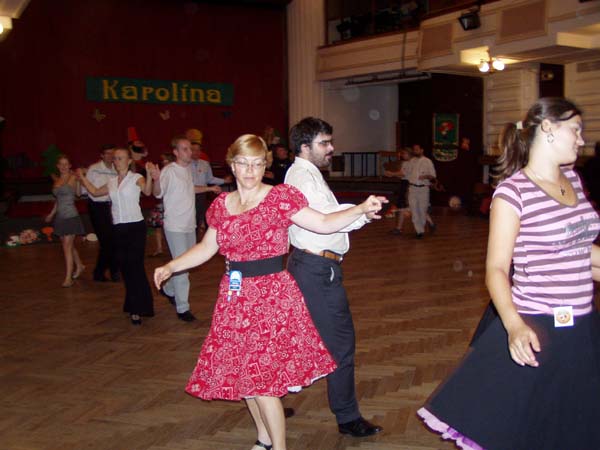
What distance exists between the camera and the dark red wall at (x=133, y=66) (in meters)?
13.1

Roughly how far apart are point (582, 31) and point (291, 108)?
7.84m

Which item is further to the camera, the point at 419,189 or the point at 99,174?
the point at 419,189

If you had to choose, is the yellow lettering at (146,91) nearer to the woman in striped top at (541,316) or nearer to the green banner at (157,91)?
the green banner at (157,91)

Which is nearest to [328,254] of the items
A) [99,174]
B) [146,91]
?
[99,174]

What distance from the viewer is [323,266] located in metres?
2.88

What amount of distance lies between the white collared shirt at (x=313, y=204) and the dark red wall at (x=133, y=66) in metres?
11.5

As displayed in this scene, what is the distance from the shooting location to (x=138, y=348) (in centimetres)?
450

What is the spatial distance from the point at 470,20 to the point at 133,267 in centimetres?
767

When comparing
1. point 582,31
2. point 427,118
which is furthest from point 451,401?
point 427,118

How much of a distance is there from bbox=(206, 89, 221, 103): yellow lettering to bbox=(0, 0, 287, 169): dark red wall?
0.62ft


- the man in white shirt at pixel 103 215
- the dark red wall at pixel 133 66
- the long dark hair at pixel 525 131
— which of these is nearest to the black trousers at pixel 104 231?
the man in white shirt at pixel 103 215

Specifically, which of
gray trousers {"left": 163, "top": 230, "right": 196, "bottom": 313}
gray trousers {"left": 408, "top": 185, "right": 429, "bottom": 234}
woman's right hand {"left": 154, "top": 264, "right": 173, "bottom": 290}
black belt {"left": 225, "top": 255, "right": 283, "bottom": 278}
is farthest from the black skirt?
gray trousers {"left": 408, "top": 185, "right": 429, "bottom": 234}

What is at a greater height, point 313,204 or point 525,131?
point 525,131

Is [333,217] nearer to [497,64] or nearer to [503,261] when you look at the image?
[503,261]
